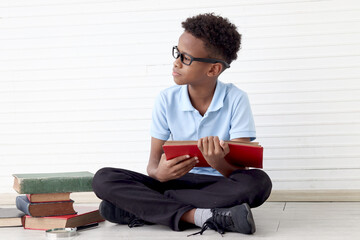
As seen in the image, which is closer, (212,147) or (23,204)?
(212,147)

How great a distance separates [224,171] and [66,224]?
2.06ft

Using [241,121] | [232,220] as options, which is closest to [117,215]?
[232,220]

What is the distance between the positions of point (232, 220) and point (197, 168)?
17.8 inches

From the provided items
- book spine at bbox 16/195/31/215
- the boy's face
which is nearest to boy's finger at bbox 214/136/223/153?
the boy's face

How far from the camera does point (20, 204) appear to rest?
92.3 inches

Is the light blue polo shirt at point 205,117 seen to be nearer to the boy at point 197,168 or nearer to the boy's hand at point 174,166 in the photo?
the boy at point 197,168

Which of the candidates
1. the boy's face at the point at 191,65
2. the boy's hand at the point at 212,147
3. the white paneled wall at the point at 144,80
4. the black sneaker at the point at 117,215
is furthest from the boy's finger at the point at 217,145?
the white paneled wall at the point at 144,80

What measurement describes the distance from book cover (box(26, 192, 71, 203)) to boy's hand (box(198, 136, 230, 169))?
624mm

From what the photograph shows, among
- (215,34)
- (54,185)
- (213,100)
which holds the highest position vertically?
(215,34)

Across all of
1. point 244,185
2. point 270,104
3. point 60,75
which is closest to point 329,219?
point 244,185

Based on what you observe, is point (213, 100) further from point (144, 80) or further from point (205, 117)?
point (144, 80)

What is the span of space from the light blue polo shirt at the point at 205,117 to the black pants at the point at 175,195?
0.19 meters

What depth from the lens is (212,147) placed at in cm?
198

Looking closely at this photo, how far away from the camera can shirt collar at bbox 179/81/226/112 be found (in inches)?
90.4
